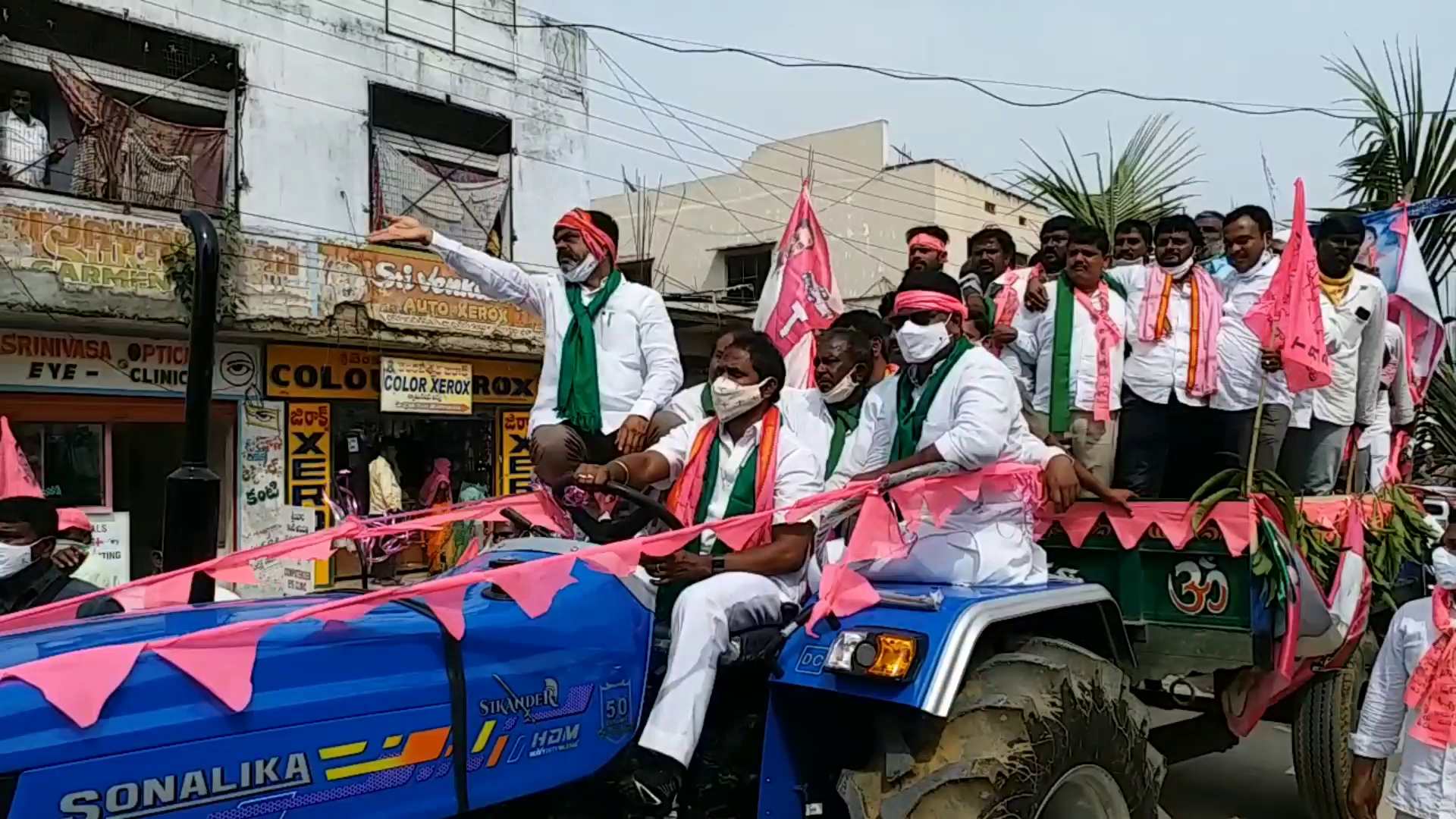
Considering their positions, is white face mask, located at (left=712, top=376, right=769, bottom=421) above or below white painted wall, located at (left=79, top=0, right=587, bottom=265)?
below

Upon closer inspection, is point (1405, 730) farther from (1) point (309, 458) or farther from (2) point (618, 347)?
(1) point (309, 458)

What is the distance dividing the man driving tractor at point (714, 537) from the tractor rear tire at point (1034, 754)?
0.47 m

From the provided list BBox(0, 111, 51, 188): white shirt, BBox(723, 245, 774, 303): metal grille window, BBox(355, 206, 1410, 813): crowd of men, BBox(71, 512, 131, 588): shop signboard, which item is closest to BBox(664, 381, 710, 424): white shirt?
BBox(355, 206, 1410, 813): crowd of men

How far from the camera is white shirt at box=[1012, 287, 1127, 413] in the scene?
4.84 meters

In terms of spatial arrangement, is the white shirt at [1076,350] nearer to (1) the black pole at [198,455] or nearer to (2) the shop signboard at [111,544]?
(1) the black pole at [198,455]

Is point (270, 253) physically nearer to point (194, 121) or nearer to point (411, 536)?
point (194, 121)

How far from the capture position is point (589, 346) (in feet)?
13.8

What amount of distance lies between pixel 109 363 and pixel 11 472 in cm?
736

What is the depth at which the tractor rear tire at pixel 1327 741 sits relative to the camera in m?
4.71

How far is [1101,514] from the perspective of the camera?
13.9ft

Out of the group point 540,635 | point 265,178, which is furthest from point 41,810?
point 265,178

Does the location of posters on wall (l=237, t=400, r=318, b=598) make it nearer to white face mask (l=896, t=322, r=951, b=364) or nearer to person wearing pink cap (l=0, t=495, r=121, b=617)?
person wearing pink cap (l=0, t=495, r=121, b=617)

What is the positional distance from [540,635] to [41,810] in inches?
42.3

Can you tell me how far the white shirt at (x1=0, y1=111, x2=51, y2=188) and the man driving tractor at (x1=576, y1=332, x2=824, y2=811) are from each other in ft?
28.3
